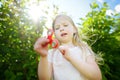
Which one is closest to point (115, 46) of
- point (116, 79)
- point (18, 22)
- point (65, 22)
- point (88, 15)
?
point (116, 79)

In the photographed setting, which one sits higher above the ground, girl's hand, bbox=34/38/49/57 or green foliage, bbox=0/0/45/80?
girl's hand, bbox=34/38/49/57

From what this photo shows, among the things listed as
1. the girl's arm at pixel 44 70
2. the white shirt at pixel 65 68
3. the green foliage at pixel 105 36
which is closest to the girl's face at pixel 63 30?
the white shirt at pixel 65 68

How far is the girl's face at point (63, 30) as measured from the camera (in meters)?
3.60

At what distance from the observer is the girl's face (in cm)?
360

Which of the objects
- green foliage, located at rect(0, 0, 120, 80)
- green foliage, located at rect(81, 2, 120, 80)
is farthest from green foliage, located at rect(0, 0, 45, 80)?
green foliage, located at rect(81, 2, 120, 80)

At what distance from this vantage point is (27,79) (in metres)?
5.66

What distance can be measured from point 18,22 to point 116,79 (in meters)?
3.56

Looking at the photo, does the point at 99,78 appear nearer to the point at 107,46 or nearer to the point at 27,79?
the point at 27,79

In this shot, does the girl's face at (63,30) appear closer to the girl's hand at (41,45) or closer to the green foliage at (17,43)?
the girl's hand at (41,45)

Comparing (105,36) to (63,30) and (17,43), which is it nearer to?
(17,43)

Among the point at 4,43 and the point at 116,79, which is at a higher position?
the point at 4,43

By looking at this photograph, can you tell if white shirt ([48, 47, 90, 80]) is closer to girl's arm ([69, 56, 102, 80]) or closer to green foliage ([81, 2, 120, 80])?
girl's arm ([69, 56, 102, 80])

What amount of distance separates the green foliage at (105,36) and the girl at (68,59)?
3.70m

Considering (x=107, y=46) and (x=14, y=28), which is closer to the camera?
(x=14, y=28)
